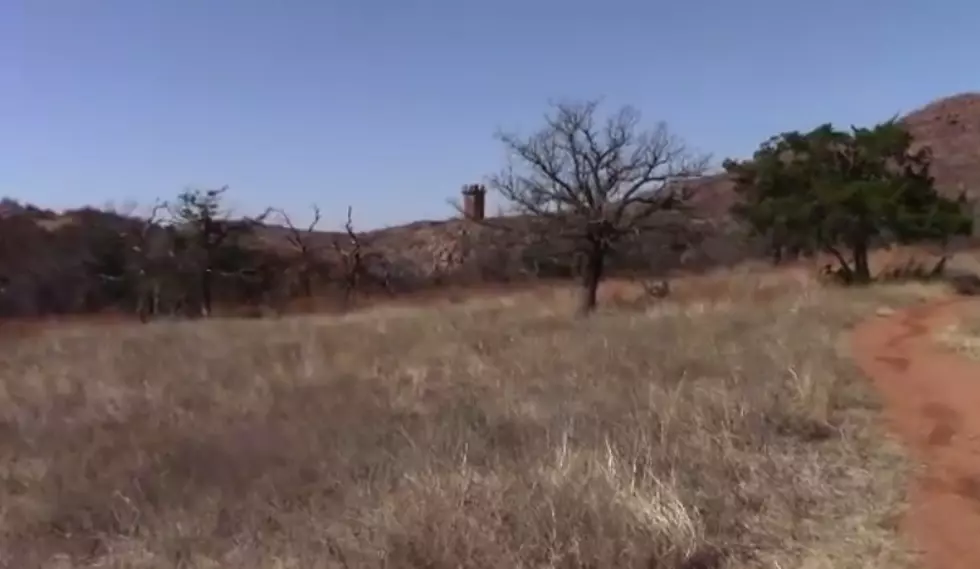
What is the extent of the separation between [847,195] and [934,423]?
17.8m

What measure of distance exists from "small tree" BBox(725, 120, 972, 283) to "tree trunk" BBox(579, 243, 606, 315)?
5.70m

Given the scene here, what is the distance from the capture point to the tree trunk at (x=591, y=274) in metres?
Result: 24.9

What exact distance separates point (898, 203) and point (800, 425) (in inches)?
769

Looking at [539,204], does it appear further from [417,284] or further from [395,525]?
[417,284]

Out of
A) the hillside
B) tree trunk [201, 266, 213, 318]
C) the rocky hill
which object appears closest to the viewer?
the rocky hill

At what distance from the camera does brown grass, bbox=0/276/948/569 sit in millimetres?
5445

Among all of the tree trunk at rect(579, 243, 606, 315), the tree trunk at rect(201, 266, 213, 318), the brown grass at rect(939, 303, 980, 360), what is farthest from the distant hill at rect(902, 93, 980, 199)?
the brown grass at rect(939, 303, 980, 360)

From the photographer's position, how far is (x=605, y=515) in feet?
18.1

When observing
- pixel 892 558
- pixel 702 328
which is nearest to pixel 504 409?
pixel 892 558

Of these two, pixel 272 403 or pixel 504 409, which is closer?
pixel 504 409

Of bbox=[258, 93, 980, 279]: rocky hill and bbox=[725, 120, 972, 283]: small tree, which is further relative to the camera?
bbox=[258, 93, 980, 279]: rocky hill

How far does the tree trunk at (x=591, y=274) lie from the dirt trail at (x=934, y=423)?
933cm

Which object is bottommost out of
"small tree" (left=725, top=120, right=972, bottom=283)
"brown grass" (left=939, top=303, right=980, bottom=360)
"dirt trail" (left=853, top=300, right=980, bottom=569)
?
"dirt trail" (left=853, top=300, right=980, bottom=569)

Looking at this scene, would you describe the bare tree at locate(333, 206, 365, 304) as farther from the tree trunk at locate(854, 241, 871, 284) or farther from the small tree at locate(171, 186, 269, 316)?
the tree trunk at locate(854, 241, 871, 284)
